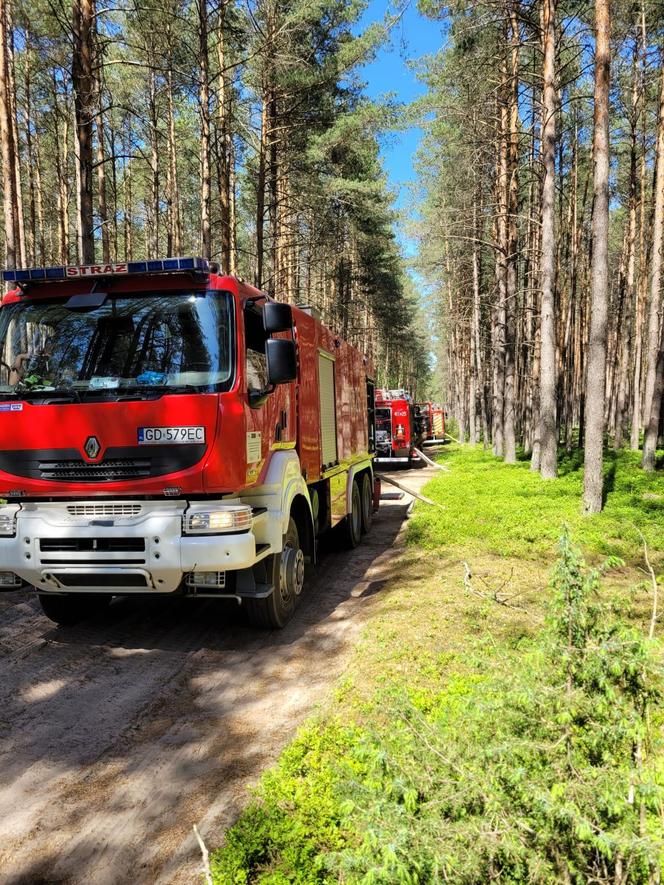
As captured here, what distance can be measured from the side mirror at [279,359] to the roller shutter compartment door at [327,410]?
7.53 feet

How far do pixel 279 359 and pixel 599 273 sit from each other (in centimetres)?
741

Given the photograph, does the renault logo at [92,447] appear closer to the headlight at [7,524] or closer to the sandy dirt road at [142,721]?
the headlight at [7,524]

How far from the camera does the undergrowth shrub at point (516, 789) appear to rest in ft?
5.88

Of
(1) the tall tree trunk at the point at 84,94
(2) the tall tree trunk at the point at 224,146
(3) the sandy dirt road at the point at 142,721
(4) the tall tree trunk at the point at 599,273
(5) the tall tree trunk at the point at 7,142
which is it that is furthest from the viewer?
(2) the tall tree trunk at the point at 224,146

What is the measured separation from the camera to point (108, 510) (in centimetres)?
466

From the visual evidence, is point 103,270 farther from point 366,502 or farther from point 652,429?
point 652,429

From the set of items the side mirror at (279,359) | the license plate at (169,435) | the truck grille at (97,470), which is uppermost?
the side mirror at (279,359)

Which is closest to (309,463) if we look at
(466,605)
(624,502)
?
(466,605)

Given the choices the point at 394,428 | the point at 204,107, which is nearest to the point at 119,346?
the point at 204,107

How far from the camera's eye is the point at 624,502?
1071 cm

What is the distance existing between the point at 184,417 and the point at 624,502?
9158 millimetres

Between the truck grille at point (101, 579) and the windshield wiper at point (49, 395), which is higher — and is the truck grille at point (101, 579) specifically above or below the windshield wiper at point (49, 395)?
below

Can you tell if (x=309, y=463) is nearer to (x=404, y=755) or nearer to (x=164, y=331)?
(x=164, y=331)

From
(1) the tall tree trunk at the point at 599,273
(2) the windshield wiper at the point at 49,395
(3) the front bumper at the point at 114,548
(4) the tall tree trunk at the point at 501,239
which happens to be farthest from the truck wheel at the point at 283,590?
(4) the tall tree trunk at the point at 501,239
